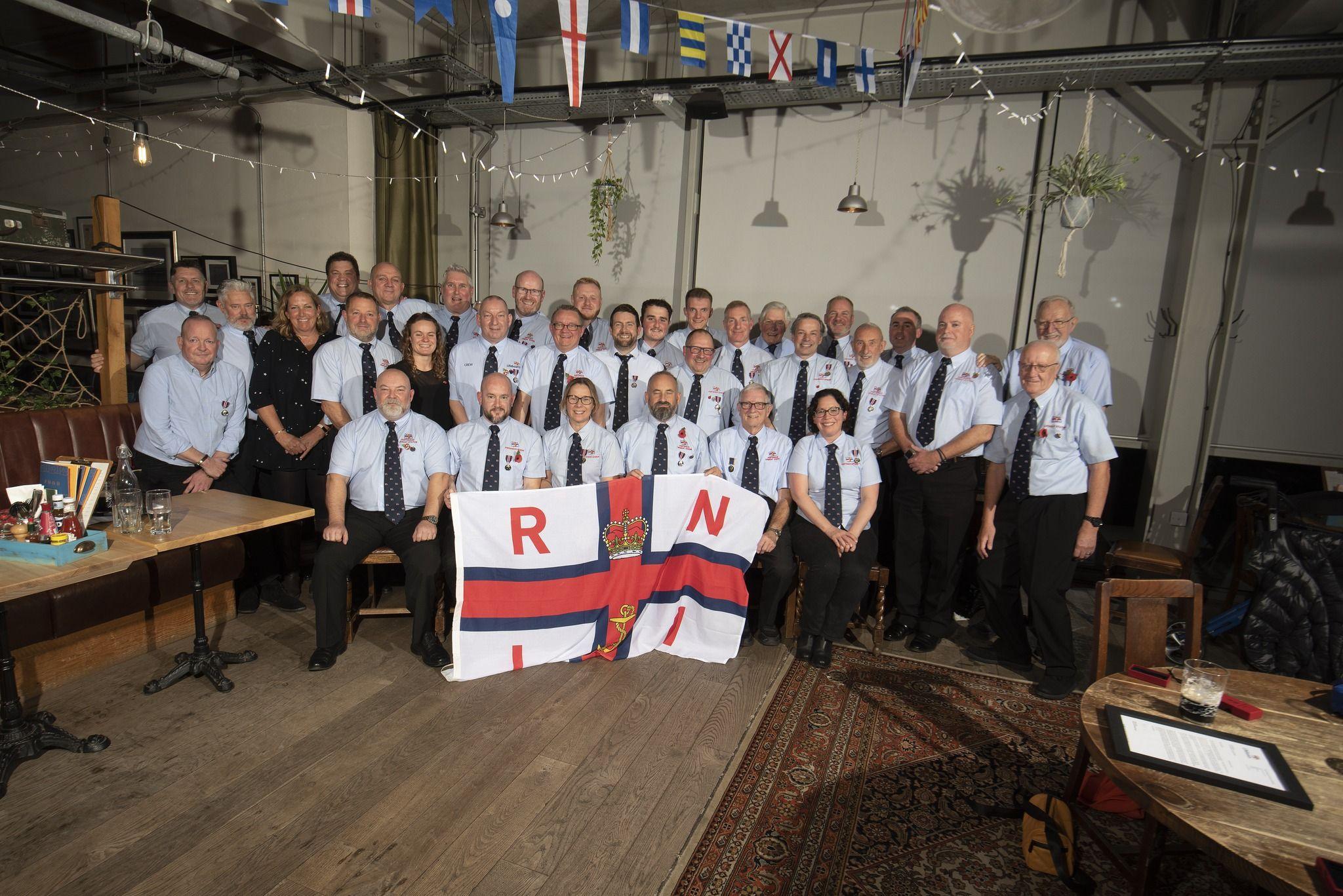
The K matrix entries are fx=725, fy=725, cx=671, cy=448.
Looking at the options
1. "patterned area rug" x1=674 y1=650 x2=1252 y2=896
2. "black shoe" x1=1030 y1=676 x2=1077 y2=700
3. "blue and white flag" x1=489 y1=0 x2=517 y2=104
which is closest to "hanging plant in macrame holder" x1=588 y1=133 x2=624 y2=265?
"blue and white flag" x1=489 y1=0 x2=517 y2=104

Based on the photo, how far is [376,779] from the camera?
105 inches

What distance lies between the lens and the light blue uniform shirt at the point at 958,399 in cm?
383

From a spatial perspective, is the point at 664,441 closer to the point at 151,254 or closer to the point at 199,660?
the point at 199,660

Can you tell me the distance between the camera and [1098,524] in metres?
3.53

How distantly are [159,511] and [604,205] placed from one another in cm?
511

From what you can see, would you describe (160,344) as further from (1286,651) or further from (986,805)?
(1286,651)

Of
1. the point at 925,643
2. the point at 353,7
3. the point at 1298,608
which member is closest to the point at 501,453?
the point at 353,7

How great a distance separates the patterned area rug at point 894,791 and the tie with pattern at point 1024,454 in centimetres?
100

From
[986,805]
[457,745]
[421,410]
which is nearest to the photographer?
[986,805]

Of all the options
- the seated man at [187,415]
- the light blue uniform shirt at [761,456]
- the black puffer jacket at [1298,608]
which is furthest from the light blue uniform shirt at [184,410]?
the black puffer jacket at [1298,608]

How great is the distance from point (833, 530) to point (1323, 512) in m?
2.89

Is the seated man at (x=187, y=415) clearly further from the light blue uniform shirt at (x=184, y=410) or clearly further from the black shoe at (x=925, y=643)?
the black shoe at (x=925, y=643)

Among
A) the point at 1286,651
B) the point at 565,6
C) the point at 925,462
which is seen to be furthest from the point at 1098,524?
the point at 565,6

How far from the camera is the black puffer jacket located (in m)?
3.56
